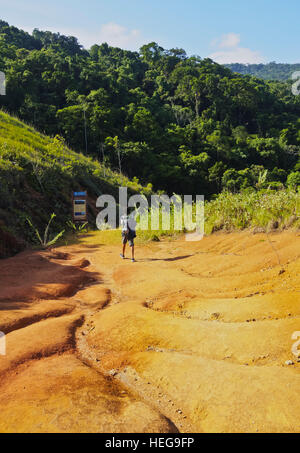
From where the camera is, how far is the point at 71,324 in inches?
144

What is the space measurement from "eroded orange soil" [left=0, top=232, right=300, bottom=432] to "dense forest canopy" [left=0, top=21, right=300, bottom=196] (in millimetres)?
13598

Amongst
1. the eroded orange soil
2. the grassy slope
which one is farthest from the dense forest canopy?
the eroded orange soil

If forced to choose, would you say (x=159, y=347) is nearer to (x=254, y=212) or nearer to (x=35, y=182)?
(x=254, y=212)

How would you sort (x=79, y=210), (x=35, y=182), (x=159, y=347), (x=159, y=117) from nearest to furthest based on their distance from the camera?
(x=159, y=347) < (x=35, y=182) < (x=79, y=210) < (x=159, y=117)

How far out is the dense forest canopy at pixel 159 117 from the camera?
2828cm

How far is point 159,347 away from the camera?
3006 mm

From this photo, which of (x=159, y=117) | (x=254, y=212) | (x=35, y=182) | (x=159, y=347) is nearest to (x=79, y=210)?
(x=35, y=182)

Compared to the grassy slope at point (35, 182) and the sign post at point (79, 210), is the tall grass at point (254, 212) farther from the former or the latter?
the sign post at point (79, 210)

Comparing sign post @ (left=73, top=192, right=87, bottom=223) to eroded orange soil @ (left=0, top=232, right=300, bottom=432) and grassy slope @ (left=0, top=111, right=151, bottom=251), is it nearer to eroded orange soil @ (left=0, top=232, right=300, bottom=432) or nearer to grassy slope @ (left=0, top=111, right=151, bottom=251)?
grassy slope @ (left=0, top=111, right=151, bottom=251)

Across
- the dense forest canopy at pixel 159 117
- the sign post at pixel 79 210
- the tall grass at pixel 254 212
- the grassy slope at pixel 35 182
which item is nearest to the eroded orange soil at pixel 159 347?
the tall grass at pixel 254 212

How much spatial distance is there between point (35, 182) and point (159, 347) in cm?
1082
